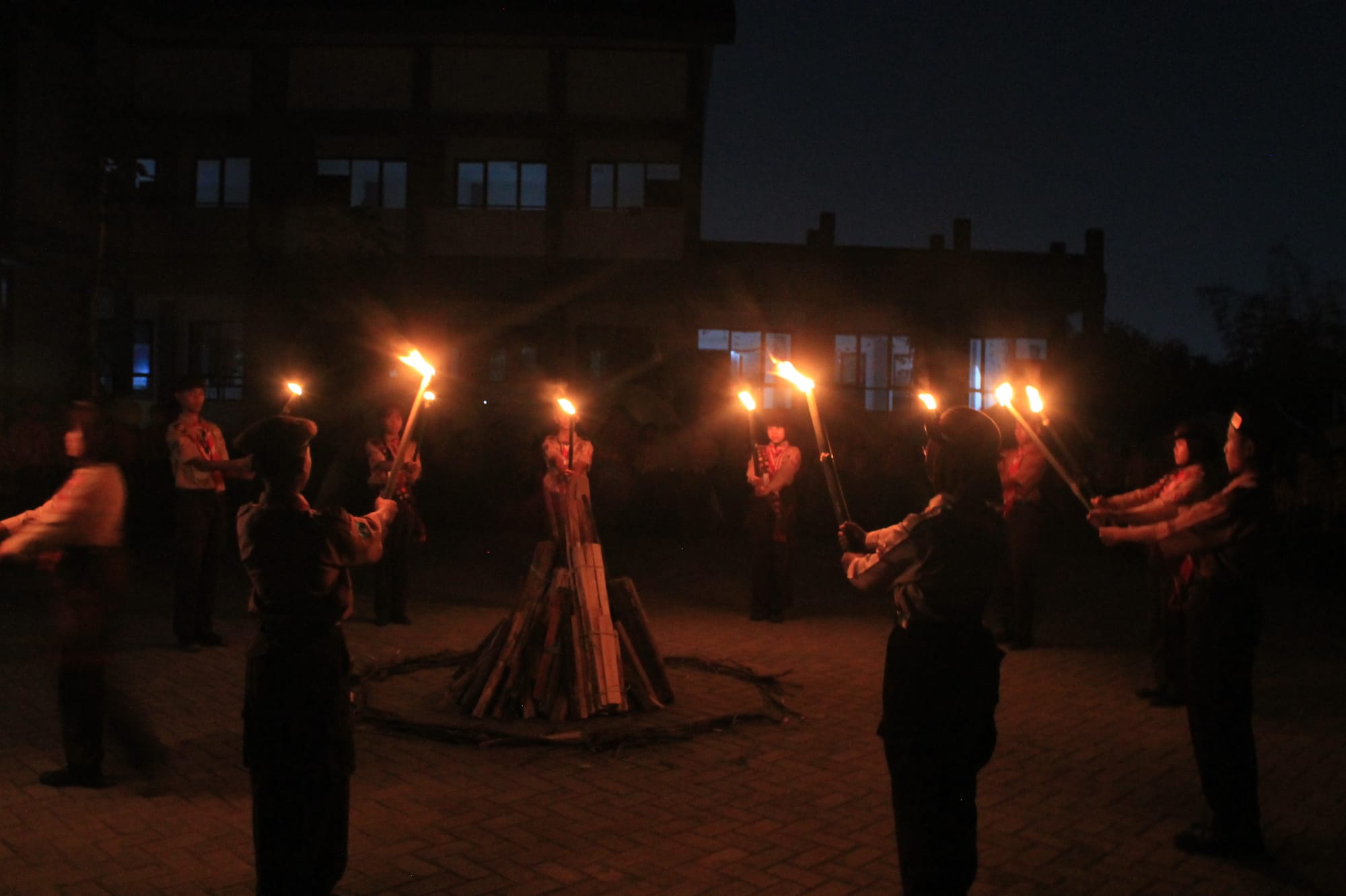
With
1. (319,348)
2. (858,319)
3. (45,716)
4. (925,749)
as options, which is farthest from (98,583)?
(858,319)

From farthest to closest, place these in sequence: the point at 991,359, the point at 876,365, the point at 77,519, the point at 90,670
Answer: the point at 991,359 → the point at 876,365 → the point at 90,670 → the point at 77,519

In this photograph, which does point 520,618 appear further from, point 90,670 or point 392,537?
point 392,537

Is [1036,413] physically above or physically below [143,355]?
below

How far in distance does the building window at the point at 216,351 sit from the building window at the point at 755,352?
11763 mm

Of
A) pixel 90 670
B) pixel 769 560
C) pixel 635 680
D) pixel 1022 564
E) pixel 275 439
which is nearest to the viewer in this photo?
pixel 275 439

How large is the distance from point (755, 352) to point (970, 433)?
85.6 feet

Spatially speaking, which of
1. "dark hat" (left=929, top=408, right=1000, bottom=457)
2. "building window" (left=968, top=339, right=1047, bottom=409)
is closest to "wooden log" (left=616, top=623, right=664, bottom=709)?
"dark hat" (left=929, top=408, right=1000, bottom=457)

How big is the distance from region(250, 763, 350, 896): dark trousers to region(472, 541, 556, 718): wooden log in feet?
11.0

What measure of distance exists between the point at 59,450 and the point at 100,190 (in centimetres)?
→ 970

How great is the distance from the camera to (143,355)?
2911 cm

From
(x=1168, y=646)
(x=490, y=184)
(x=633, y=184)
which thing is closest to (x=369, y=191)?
(x=490, y=184)

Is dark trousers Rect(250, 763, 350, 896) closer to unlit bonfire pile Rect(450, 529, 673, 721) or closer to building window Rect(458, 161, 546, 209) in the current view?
unlit bonfire pile Rect(450, 529, 673, 721)

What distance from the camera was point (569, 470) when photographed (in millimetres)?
8414

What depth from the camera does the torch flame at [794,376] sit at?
16.0ft
